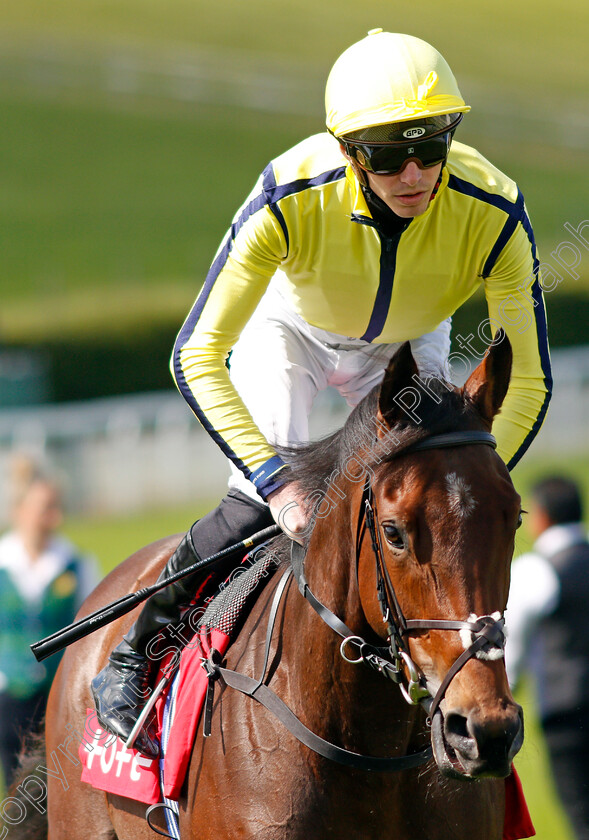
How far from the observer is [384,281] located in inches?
130

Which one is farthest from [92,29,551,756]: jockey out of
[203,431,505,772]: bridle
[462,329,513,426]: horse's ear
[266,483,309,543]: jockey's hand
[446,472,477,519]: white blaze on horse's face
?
[446,472,477,519]: white blaze on horse's face

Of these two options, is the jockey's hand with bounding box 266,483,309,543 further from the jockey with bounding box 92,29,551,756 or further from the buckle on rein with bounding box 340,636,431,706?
the buckle on rein with bounding box 340,636,431,706

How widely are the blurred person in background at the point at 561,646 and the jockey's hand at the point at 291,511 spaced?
2.28 m

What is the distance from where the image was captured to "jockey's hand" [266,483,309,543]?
9.85 ft

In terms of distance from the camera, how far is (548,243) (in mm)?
26156

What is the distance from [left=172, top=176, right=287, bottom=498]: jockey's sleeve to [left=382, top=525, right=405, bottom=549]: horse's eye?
686 millimetres

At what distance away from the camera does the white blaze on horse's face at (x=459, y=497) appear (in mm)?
2461

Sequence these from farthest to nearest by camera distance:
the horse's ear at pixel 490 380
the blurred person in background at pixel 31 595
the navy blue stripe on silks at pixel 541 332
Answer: the blurred person in background at pixel 31 595
the navy blue stripe on silks at pixel 541 332
the horse's ear at pixel 490 380

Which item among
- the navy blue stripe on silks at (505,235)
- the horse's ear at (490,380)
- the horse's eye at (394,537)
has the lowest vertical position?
the horse's eye at (394,537)

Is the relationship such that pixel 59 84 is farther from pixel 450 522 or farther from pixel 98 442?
pixel 450 522

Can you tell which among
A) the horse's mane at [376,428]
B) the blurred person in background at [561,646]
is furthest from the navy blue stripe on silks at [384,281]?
the blurred person in background at [561,646]

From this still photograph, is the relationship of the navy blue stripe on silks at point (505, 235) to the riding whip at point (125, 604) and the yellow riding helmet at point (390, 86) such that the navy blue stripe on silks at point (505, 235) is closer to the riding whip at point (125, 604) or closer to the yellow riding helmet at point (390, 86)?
the yellow riding helmet at point (390, 86)

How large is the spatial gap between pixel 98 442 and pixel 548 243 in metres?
13.3

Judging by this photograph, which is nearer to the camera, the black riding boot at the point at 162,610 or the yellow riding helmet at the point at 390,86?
the yellow riding helmet at the point at 390,86
